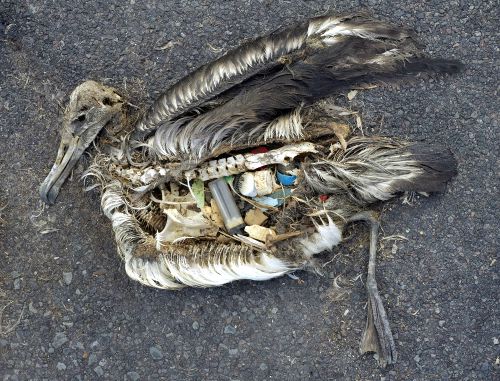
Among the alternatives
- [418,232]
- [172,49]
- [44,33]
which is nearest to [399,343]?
[418,232]

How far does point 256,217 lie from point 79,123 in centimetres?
135

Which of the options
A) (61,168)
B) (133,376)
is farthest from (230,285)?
(61,168)

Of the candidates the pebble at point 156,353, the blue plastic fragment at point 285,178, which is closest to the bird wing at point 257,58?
the blue plastic fragment at point 285,178

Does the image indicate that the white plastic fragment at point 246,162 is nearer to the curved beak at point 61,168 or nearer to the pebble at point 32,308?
the curved beak at point 61,168

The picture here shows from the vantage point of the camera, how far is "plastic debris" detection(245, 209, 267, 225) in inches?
158

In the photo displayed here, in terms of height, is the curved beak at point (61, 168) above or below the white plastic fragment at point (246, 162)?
above

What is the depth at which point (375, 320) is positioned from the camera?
397 centimetres

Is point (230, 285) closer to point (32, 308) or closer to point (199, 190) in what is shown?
point (199, 190)

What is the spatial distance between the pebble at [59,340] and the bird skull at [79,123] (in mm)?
958

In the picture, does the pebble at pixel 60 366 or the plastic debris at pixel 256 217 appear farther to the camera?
the pebble at pixel 60 366

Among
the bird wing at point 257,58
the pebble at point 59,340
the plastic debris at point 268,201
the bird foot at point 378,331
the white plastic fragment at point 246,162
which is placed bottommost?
the bird foot at point 378,331

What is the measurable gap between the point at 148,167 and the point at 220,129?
0.56 metres

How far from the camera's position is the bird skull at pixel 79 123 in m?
4.13

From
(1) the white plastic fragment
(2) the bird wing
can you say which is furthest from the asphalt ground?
(1) the white plastic fragment
